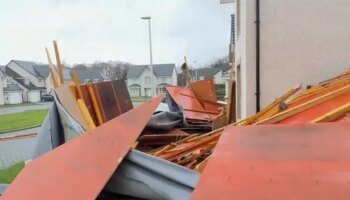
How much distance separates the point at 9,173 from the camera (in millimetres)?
9633

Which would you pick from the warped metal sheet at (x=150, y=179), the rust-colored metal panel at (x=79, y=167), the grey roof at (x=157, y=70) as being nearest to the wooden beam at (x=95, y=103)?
the rust-colored metal panel at (x=79, y=167)

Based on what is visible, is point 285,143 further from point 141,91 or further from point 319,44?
point 141,91

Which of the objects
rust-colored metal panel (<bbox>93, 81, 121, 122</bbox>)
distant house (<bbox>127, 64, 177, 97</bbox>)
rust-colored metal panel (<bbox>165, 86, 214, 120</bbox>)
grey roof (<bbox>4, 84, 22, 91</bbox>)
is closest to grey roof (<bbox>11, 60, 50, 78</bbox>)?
grey roof (<bbox>4, 84, 22, 91</bbox>)

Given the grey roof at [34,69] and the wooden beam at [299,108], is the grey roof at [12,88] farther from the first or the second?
the wooden beam at [299,108]

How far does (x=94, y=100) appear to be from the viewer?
17.4ft

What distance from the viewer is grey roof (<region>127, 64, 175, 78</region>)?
234 ft

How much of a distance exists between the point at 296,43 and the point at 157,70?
67817mm

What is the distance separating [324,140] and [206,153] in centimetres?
136

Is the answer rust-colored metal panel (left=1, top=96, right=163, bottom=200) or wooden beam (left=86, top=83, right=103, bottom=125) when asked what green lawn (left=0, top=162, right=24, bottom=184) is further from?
rust-colored metal panel (left=1, top=96, right=163, bottom=200)

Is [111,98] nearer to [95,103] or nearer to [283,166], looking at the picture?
[95,103]

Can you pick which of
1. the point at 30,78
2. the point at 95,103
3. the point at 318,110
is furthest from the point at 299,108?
the point at 30,78

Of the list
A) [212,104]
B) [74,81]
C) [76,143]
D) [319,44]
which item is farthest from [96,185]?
[212,104]

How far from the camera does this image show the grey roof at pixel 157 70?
71.3 meters

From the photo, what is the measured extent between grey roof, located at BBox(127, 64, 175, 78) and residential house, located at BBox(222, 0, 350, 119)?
65.2 m
